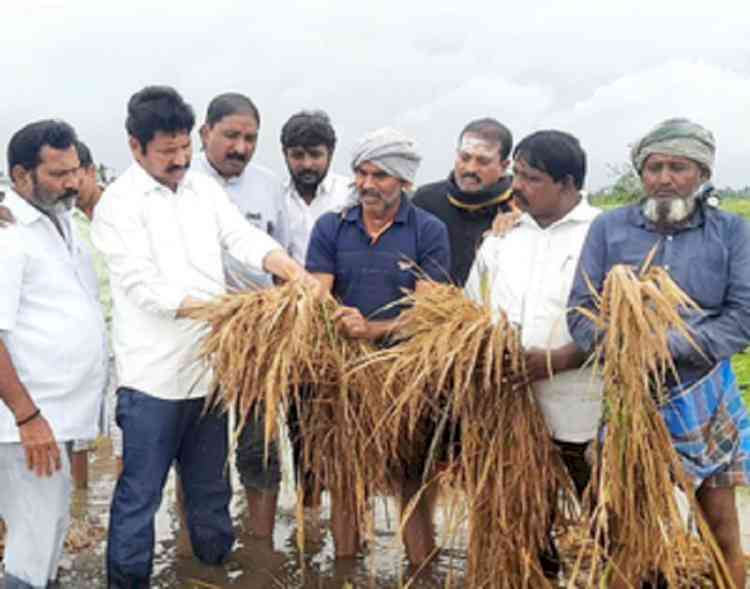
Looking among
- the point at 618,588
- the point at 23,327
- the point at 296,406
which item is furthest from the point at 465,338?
the point at 23,327

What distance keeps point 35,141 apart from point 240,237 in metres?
0.91

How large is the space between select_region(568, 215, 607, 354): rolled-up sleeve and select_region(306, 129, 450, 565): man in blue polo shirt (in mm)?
689

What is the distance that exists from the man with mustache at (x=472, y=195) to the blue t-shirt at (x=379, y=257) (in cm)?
45

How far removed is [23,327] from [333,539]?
1857 millimetres

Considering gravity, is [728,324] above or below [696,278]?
below

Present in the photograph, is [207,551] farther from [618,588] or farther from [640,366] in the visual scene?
[640,366]

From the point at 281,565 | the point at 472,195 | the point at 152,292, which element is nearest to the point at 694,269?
the point at 472,195

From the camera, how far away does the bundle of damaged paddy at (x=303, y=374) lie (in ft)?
11.4

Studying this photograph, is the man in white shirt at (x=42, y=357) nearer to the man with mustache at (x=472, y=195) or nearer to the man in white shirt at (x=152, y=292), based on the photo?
the man in white shirt at (x=152, y=292)

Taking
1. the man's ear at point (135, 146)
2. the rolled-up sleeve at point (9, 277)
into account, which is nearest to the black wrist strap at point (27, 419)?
the rolled-up sleeve at point (9, 277)

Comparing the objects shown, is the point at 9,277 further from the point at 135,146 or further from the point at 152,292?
the point at 135,146

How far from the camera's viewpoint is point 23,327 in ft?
11.7

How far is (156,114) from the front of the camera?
12.5 ft

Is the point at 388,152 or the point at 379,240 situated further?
the point at 379,240
